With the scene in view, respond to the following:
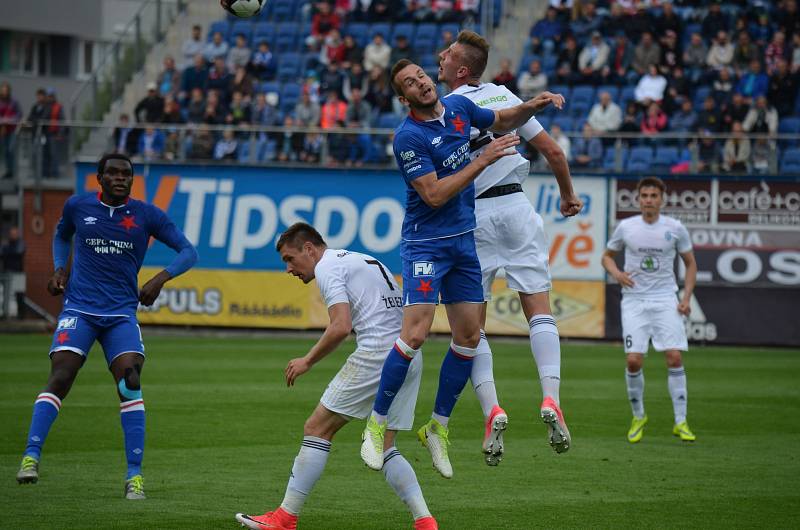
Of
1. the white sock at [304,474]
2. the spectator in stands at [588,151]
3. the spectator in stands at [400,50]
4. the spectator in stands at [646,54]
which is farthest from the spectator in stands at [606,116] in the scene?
the white sock at [304,474]

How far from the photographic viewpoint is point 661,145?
24.8 meters

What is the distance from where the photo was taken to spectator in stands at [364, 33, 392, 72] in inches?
1130

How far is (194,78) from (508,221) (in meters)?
21.2

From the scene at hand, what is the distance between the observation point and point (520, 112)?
27.7ft

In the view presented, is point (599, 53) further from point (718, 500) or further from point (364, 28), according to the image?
point (718, 500)

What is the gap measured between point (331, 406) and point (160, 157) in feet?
65.5

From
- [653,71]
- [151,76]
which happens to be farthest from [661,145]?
[151,76]

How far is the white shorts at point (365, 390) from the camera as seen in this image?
7980 mm

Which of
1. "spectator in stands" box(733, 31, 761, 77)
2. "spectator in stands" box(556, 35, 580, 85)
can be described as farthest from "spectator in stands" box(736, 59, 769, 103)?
"spectator in stands" box(556, 35, 580, 85)

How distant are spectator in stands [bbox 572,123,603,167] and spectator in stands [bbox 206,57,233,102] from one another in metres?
8.35

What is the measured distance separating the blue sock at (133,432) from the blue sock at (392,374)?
2337mm

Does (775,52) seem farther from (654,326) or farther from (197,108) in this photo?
(654,326)

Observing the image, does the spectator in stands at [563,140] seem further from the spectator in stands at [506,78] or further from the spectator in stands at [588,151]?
the spectator in stands at [506,78]

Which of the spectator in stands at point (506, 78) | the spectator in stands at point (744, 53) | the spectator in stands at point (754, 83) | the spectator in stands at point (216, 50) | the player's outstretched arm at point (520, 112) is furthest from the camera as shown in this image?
the spectator in stands at point (216, 50)
